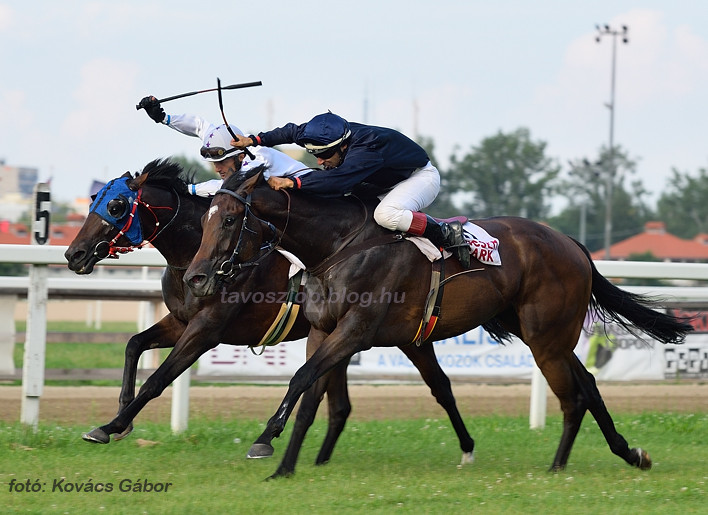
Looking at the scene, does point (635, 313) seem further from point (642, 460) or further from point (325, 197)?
point (325, 197)

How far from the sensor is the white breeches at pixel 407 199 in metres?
5.44

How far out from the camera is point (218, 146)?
604 cm

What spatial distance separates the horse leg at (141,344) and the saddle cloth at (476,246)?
65.0 inches

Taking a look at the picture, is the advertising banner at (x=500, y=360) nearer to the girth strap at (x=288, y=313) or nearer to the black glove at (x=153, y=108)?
the girth strap at (x=288, y=313)

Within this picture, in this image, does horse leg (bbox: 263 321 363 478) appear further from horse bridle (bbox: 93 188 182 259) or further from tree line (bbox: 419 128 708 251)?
tree line (bbox: 419 128 708 251)

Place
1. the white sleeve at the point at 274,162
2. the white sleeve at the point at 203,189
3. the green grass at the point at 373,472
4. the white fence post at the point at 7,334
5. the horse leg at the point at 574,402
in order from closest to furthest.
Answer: the green grass at the point at 373,472 < the horse leg at the point at 574,402 < the white sleeve at the point at 274,162 < the white sleeve at the point at 203,189 < the white fence post at the point at 7,334

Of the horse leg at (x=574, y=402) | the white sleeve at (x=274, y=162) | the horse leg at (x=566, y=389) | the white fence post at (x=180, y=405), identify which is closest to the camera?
the horse leg at (x=574, y=402)

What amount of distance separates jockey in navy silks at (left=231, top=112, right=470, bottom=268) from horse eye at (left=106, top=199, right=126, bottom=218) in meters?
0.81

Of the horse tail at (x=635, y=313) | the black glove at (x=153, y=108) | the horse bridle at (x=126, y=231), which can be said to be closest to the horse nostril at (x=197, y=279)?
the horse bridle at (x=126, y=231)

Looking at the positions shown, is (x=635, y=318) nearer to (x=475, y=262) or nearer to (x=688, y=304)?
(x=475, y=262)

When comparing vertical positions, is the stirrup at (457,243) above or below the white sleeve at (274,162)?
below

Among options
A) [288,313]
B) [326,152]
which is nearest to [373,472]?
[288,313]

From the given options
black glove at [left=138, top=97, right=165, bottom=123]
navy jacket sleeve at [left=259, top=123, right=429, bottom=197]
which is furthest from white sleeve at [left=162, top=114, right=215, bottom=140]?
navy jacket sleeve at [left=259, top=123, right=429, bottom=197]

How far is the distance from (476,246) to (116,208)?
2.22 metres
